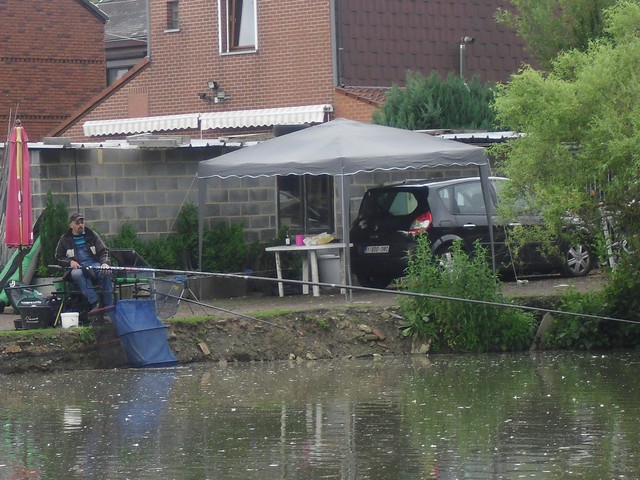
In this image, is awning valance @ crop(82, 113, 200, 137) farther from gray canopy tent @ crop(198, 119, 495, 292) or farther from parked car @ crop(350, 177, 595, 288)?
gray canopy tent @ crop(198, 119, 495, 292)

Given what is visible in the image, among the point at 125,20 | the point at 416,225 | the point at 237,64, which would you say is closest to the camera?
the point at 416,225

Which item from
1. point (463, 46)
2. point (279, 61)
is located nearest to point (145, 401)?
point (279, 61)

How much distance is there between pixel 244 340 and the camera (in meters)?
16.5

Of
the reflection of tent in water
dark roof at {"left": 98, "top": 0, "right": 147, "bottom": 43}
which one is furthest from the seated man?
dark roof at {"left": 98, "top": 0, "right": 147, "bottom": 43}

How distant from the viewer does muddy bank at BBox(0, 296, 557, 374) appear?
15.7 m

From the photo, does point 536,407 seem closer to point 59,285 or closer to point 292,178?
point 59,285

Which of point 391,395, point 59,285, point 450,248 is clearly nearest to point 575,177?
point 391,395

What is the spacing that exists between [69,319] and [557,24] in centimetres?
1309

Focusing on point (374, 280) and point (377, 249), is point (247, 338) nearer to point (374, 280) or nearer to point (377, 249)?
point (377, 249)

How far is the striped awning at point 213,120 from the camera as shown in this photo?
A: 90.5 ft

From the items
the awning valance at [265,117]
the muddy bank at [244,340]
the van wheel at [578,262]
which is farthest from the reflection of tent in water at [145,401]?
the awning valance at [265,117]

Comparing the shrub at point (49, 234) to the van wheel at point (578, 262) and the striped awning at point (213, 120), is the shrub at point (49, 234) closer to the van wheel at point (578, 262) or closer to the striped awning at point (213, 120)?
the van wheel at point (578, 262)

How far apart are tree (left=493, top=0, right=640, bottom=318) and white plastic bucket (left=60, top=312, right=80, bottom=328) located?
17.0 feet

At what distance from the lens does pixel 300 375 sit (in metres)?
15.0
